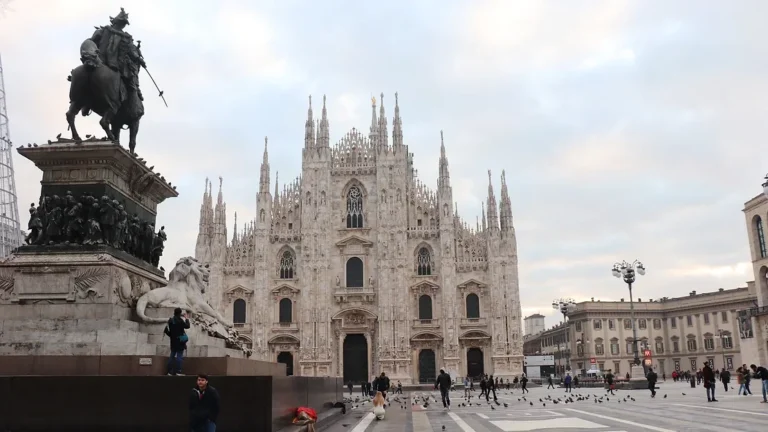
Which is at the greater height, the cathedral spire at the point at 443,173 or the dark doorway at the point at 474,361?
the cathedral spire at the point at 443,173

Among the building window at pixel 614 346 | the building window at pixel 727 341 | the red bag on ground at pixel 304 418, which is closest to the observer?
the red bag on ground at pixel 304 418

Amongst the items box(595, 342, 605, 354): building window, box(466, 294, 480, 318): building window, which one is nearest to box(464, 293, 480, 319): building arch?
box(466, 294, 480, 318): building window

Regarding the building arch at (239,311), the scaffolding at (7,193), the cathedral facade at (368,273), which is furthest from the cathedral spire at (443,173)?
the scaffolding at (7,193)

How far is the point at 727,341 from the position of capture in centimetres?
6875

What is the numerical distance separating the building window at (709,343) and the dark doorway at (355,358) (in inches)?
1738

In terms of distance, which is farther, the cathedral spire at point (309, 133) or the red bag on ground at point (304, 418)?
the cathedral spire at point (309, 133)

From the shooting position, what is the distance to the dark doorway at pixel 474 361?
46.7 meters

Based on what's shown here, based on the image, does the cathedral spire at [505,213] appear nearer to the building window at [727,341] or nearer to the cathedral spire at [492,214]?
the cathedral spire at [492,214]

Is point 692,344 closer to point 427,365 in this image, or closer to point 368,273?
point 427,365

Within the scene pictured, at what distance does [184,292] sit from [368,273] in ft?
126

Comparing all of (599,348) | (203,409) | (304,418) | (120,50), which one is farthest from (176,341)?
(599,348)

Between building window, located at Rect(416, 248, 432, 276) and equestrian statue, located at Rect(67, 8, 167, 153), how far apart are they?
126ft

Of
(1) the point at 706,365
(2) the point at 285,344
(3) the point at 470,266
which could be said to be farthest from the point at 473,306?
(1) the point at 706,365

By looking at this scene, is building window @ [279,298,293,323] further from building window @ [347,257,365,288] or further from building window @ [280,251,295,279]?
building window @ [347,257,365,288]
